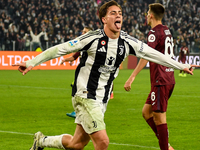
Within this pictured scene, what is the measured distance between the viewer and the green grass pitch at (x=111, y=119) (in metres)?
6.94

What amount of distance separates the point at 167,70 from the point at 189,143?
60.8 inches

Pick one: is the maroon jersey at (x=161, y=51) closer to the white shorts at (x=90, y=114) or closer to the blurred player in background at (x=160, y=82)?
the blurred player in background at (x=160, y=82)

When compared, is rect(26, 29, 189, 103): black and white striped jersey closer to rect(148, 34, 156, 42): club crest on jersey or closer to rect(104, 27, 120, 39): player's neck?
rect(104, 27, 120, 39): player's neck

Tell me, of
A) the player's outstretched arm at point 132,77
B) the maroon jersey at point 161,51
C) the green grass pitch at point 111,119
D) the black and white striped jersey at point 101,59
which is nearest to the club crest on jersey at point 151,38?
the maroon jersey at point 161,51

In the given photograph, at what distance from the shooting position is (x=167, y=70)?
5996 millimetres

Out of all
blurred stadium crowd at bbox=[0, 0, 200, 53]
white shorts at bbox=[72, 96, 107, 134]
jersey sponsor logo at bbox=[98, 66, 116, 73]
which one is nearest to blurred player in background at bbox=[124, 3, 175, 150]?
jersey sponsor logo at bbox=[98, 66, 116, 73]

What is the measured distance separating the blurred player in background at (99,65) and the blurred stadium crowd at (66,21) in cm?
2346

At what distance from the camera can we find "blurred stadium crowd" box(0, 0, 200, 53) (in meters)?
29.6

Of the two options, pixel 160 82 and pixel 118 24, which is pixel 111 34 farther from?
pixel 160 82

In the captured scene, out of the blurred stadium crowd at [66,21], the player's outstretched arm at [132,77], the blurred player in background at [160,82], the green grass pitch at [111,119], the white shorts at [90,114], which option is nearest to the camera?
the white shorts at [90,114]

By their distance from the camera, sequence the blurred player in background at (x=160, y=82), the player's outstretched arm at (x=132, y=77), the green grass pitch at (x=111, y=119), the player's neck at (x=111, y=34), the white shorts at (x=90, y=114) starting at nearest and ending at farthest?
the white shorts at (x=90, y=114) → the player's neck at (x=111, y=34) → the player's outstretched arm at (x=132, y=77) → the blurred player in background at (x=160, y=82) → the green grass pitch at (x=111, y=119)

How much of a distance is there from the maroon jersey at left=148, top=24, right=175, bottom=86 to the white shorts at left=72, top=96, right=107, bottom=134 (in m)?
1.33

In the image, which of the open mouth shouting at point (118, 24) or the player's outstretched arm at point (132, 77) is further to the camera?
the player's outstretched arm at point (132, 77)

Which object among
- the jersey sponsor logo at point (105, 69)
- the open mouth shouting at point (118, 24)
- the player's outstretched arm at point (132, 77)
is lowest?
the player's outstretched arm at point (132, 77)
